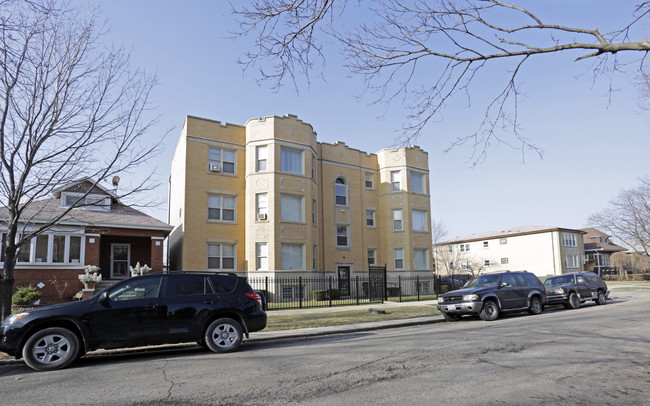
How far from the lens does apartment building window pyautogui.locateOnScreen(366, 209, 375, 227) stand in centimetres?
3197

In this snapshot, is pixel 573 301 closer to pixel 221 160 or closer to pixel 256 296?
pixel 256 296

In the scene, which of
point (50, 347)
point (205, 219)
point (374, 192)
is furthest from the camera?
point (374, 192)

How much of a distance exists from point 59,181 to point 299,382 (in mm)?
8394

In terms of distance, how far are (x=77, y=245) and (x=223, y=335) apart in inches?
624

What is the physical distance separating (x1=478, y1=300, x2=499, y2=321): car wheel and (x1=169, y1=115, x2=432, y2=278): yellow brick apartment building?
42.1ft

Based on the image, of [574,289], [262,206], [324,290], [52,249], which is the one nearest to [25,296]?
[52,249]

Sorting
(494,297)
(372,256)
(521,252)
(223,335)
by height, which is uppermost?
(521,252)

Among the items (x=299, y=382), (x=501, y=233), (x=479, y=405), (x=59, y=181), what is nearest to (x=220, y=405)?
(x=299, y=382)

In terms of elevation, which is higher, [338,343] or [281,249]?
[281,249]

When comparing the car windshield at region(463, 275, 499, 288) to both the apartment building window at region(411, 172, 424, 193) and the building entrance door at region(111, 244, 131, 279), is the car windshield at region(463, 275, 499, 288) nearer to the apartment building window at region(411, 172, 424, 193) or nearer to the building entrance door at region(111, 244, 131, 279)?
the apartment building window at region(411, 172, 424, 193)

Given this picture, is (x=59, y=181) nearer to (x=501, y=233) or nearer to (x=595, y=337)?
(x=595, y=337)

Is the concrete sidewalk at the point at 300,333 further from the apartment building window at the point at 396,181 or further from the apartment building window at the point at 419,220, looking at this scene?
the apartment building window at the point at 396,181

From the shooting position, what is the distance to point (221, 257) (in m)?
24.8

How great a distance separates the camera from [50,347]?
763 cm
